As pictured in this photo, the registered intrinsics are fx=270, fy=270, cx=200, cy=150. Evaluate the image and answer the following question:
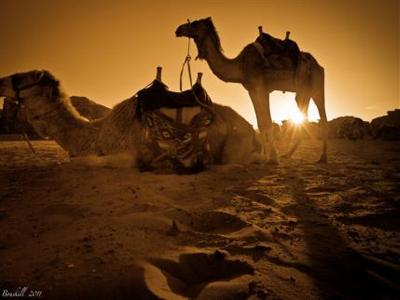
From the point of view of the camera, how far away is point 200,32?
5770mm

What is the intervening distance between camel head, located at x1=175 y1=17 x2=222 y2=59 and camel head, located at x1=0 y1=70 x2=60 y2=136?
288cm

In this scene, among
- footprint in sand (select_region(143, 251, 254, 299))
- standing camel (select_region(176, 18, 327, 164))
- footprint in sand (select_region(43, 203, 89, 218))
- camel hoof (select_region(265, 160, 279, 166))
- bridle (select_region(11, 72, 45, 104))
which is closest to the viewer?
footprint in sand (select_region(143, 251, 254, 299))

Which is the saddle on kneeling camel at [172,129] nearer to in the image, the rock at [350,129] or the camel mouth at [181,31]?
the camel mouth at [181,31]

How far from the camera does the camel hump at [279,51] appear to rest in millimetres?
5676

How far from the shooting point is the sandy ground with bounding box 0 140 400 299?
1.39 meters

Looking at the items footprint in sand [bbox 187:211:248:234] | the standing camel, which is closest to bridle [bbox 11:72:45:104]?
the standing camel

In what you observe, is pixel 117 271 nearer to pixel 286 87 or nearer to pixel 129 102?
pixel 129 102

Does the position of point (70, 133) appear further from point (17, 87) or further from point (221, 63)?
point (221, 63)

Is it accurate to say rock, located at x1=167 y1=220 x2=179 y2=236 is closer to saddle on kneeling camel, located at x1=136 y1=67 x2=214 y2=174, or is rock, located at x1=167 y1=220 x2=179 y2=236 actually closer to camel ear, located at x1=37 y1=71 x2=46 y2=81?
saddle on kneeling camel, located at x1=136 y1=67 x2=214 y2=174

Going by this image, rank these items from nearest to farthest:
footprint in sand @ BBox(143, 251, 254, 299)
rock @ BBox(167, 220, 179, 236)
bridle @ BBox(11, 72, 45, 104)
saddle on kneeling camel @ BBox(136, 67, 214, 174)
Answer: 1. footprint in sand @ BBox(143, 251, 254, 299)
2. rock @ BBox(167, 220, 179, 236)
3. saddle on kneeling camel @ BBox(136, 67, 214, 174)
4. bridle @ BBox(11, 72, 45, 104)

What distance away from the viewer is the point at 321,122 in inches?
257

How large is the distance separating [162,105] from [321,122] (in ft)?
13.7

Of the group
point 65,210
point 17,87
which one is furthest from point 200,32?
point 65,210

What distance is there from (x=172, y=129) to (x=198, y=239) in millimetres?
2470
